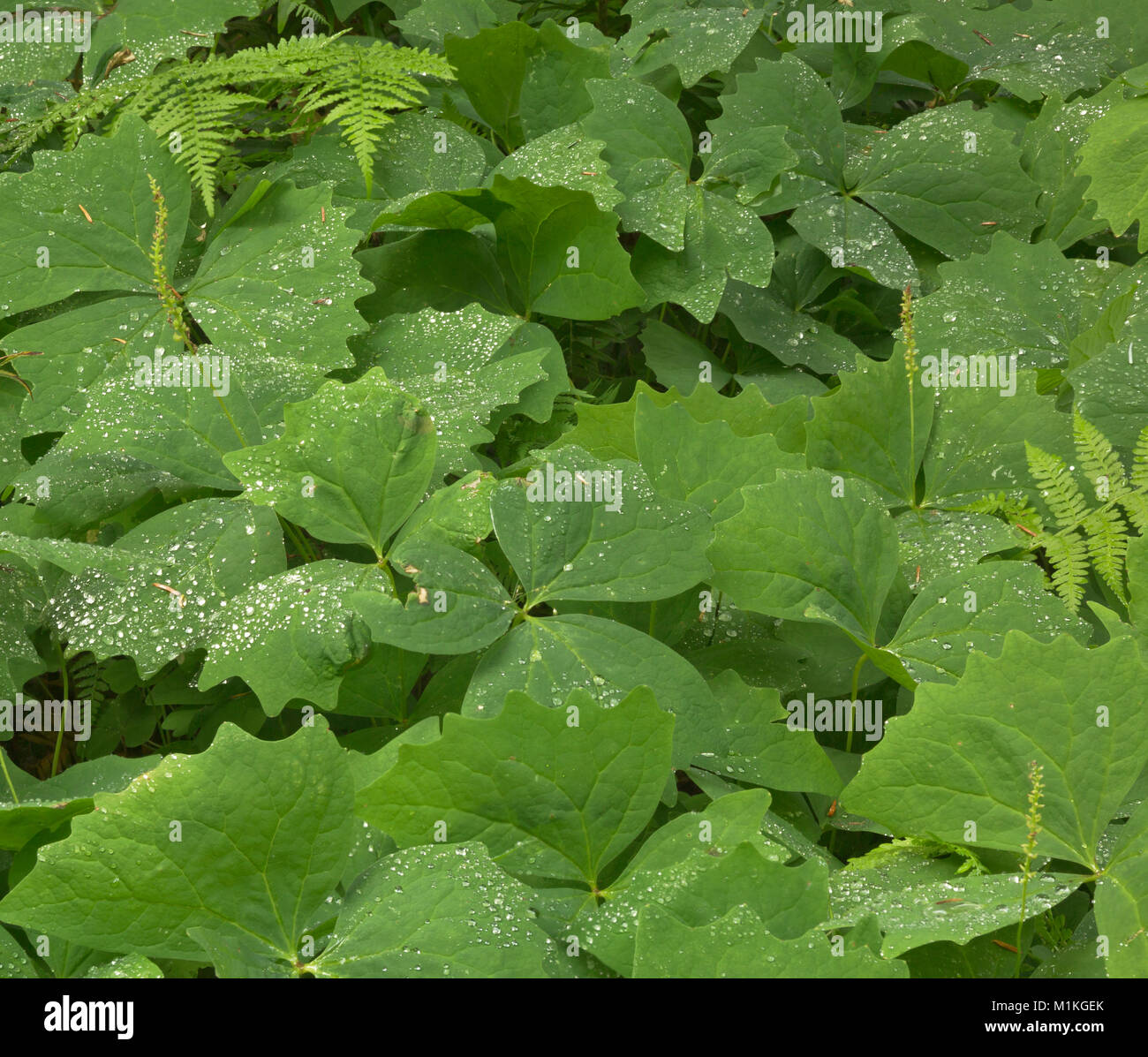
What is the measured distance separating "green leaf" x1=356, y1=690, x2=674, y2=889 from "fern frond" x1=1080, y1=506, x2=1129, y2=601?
2.50 ft

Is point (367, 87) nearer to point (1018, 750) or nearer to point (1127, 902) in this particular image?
point (1018, 750)

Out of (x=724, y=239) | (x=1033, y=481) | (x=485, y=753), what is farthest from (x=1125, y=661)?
(x=724, y=239)

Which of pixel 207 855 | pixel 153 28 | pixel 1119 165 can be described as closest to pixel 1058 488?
pixel 1119 165

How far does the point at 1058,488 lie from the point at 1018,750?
0.57 metres

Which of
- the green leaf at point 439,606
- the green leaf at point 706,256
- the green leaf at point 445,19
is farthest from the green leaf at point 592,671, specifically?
the green leaf at point 445,19

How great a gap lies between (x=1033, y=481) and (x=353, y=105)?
139 cm

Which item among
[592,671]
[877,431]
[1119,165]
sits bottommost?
[592,671]

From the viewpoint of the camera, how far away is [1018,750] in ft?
3.71

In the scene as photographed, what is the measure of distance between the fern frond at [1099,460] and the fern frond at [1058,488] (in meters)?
0.03

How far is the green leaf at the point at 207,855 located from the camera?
1030 millimetres

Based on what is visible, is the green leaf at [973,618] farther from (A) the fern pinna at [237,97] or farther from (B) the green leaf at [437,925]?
(A) the fern pinna at [237,97]

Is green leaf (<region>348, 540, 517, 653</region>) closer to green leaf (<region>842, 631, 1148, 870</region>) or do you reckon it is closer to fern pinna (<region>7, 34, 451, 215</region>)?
green leaf (<region>842, 631, 1148, 870</region>)

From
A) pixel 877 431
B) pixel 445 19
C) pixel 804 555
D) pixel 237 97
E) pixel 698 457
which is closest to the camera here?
pixel 804 555

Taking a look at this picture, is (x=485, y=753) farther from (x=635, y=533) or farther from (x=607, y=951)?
(x=635, y=533)
